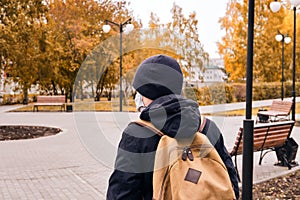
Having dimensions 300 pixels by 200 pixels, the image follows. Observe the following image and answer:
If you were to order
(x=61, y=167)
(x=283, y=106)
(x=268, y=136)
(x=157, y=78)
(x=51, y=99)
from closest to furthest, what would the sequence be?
(x=157, y=78) < (x=268, y=136) < (x=61, y=167) < (x=283, y=106) < (x=51, y=99)

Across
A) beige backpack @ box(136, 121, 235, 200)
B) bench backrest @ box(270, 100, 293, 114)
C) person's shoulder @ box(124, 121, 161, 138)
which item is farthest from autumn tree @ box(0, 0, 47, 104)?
beige backpack @ box(136, 121, 235, 200)

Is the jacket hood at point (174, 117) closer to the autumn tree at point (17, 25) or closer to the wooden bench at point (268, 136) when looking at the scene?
the wooden bench at point (268, 136)

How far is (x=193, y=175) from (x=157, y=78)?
51 cm

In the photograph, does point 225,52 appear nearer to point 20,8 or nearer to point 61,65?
point 61,65

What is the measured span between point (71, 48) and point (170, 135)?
2500 cm

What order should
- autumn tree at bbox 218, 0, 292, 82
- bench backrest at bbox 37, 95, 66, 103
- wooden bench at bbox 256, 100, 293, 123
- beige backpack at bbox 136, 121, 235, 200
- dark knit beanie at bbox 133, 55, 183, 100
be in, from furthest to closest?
autumn tree at bbox 218, 0, 292, 82
bench backrest at bbox 37, 95, 66, 103
wooden bench at bbox 256, 100, 293, 123
dark knit beanie at bbox 133, 55, 183, 100
beige backpack at bbox 136, 121, 235, 200

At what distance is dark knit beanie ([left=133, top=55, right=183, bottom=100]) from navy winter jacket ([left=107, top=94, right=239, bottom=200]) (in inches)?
3.6

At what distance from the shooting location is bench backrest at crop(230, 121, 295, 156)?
630 cm

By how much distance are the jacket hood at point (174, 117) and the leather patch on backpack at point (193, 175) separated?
167 mm

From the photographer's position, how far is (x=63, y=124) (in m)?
15.0

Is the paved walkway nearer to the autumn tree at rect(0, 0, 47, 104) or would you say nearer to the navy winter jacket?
the autumn tree at rect(0, 0, 47, 104)

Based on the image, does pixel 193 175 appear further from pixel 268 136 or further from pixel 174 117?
pixel 268 136

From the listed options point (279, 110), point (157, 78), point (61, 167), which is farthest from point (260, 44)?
point (157, 78)

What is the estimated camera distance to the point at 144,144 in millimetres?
1935
